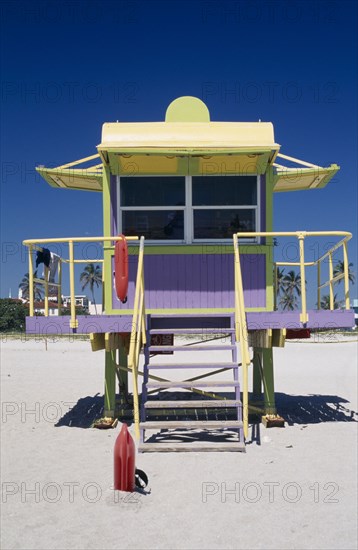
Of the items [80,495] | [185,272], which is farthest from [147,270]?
[80,495]

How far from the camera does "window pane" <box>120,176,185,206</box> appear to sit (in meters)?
9.17

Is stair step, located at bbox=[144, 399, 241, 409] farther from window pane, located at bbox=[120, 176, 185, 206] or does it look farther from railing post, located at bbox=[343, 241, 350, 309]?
window pane, located at bbox=[120, 176, 185, 206]

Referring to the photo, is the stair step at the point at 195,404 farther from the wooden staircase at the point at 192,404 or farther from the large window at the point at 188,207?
the large window at the point at 188,207

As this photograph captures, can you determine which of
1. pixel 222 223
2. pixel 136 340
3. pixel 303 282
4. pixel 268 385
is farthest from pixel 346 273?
pixel 136 340

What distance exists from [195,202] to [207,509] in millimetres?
4863

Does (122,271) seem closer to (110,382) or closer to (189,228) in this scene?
(189,228)

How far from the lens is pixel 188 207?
30.1ft

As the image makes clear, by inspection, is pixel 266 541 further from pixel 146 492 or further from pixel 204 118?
pixel 204 118

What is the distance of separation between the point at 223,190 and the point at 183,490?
15.7 feet

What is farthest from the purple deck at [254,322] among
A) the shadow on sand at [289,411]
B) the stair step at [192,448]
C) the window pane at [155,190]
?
the shadow on sand at [289,411]

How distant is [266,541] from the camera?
222 inches

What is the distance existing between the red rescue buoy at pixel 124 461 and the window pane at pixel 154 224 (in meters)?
4.24

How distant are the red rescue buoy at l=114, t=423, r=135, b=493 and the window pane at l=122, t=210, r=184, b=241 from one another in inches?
167

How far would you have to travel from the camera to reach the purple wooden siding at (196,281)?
922cm
